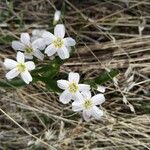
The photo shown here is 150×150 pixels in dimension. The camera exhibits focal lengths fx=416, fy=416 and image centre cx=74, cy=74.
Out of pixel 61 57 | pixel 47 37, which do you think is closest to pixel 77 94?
pixel 61 57

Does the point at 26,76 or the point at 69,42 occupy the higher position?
the point at 69,42

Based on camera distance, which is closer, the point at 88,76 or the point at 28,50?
the point at 28,50

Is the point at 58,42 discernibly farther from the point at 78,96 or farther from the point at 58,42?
the point at 78,96

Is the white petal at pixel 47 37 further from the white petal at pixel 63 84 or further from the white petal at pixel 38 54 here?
the white petal at pixel 63 84

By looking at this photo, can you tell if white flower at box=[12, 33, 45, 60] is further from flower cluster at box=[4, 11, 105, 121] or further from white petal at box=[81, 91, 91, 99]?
white petal at box=[81, 91, 91, 99]

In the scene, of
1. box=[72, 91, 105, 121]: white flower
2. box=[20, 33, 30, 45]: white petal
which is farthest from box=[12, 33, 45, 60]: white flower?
box=[72, 91, 105, 121]: white flower

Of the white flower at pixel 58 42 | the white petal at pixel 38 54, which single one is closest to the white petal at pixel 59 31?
the white flower at pixel 58 42

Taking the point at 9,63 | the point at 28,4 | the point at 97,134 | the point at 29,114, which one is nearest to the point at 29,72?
the point at 9,63
